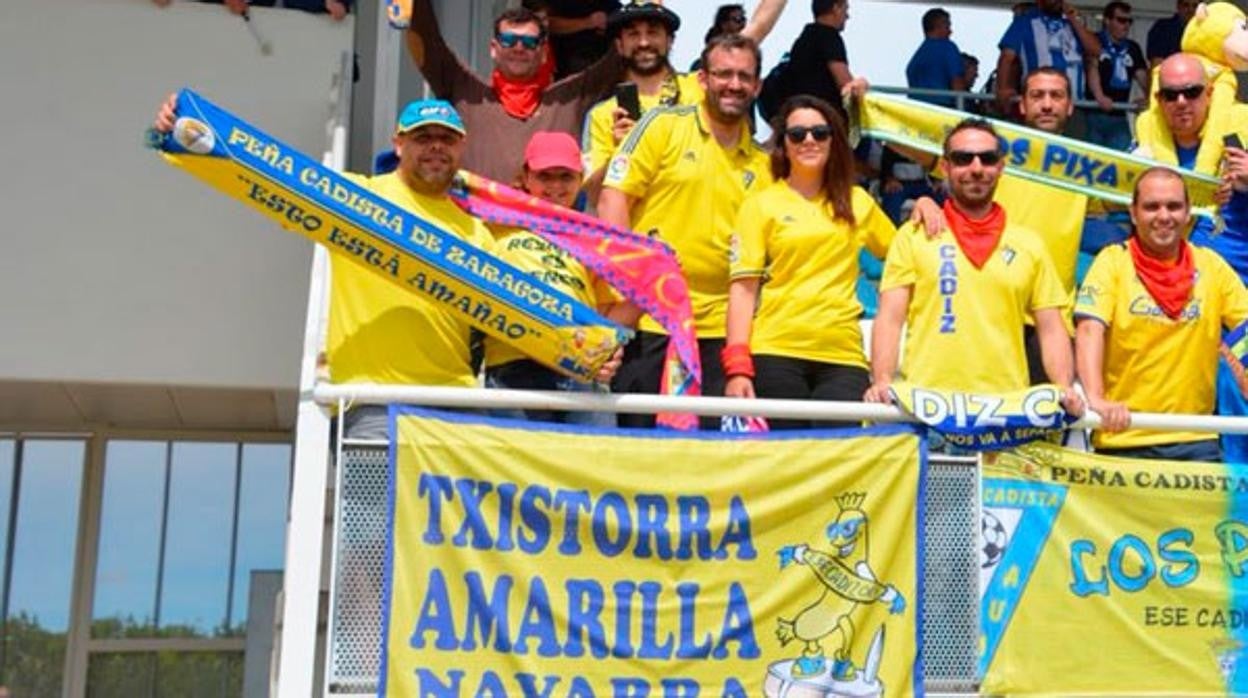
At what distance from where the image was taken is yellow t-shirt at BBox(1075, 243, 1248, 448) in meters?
5.69

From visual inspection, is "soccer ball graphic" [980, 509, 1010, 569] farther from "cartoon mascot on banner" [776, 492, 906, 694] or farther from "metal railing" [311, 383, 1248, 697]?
"cartoon mascot on banner" [776, 492, 906, 694]

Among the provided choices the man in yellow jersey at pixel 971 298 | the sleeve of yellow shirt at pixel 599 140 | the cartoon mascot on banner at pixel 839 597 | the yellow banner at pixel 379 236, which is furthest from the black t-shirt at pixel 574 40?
the cartoon mascot on banner at pixel 839 597

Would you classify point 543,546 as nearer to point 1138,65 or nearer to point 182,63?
point 182,63

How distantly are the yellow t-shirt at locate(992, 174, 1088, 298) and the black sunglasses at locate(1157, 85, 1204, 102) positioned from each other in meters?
0.81

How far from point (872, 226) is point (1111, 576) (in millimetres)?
1462

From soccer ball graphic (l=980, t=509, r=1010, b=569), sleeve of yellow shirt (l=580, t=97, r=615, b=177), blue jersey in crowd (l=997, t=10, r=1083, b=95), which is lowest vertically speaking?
soccer ball graphic (l=980, t=509, r=1010, b=569)

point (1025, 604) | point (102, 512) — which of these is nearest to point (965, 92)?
point (1025, 604)

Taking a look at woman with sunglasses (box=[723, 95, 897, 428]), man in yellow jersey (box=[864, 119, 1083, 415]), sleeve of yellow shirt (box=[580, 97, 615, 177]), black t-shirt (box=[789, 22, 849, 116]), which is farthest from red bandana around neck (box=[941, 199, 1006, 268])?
black t-shirt (box=[789, 22, 849, 116])

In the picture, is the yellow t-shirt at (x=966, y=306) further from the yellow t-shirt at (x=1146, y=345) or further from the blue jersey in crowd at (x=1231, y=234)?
the blue jersey in crowd at (x=1231, y=234)

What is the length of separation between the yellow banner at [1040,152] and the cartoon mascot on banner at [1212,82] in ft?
0.43

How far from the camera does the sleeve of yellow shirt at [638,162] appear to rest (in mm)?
5809

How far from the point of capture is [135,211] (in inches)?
300

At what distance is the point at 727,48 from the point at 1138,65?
5.14 meters

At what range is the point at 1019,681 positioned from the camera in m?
5.12
